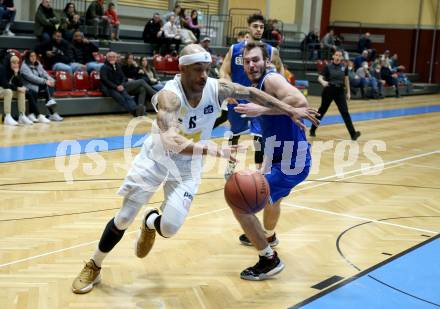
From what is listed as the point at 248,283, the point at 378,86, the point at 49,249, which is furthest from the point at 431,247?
the point at 378,86

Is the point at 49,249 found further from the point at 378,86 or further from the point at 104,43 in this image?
the point at 378,86

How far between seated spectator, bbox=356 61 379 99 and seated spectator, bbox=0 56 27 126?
14.3 m

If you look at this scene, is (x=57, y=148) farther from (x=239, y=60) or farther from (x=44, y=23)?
(x=44, y=23)

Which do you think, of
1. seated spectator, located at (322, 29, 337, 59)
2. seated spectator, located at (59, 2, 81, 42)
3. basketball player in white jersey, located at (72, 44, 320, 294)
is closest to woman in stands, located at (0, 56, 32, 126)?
seated spectator, located at (59, 2, 81, 42)

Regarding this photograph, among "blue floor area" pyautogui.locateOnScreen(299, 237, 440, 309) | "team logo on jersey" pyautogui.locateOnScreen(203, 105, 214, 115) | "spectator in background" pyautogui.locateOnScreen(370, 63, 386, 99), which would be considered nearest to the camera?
"blue floor area" pyautogui.locateOnScreen(299, 237, 440, 309)

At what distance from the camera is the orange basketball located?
4.50 meters

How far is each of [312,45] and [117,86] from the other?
12746 mm

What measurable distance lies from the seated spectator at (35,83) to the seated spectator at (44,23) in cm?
198

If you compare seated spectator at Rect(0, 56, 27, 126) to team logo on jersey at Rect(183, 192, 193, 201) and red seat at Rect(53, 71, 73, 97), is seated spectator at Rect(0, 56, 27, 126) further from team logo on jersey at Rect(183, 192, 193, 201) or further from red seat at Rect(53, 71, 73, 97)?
team logo on jersey at Rect(183, 192, 193, 201)

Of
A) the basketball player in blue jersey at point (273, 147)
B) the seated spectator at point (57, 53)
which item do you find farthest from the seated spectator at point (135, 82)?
the basketball player in blue jersey at point (273, 147)

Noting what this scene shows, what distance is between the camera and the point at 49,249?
16.9ft

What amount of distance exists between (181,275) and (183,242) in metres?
0.80

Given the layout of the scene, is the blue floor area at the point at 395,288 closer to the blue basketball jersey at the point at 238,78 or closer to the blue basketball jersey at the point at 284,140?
the blue basketball jersey at the point at 284,140

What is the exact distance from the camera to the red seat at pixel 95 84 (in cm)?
1391
